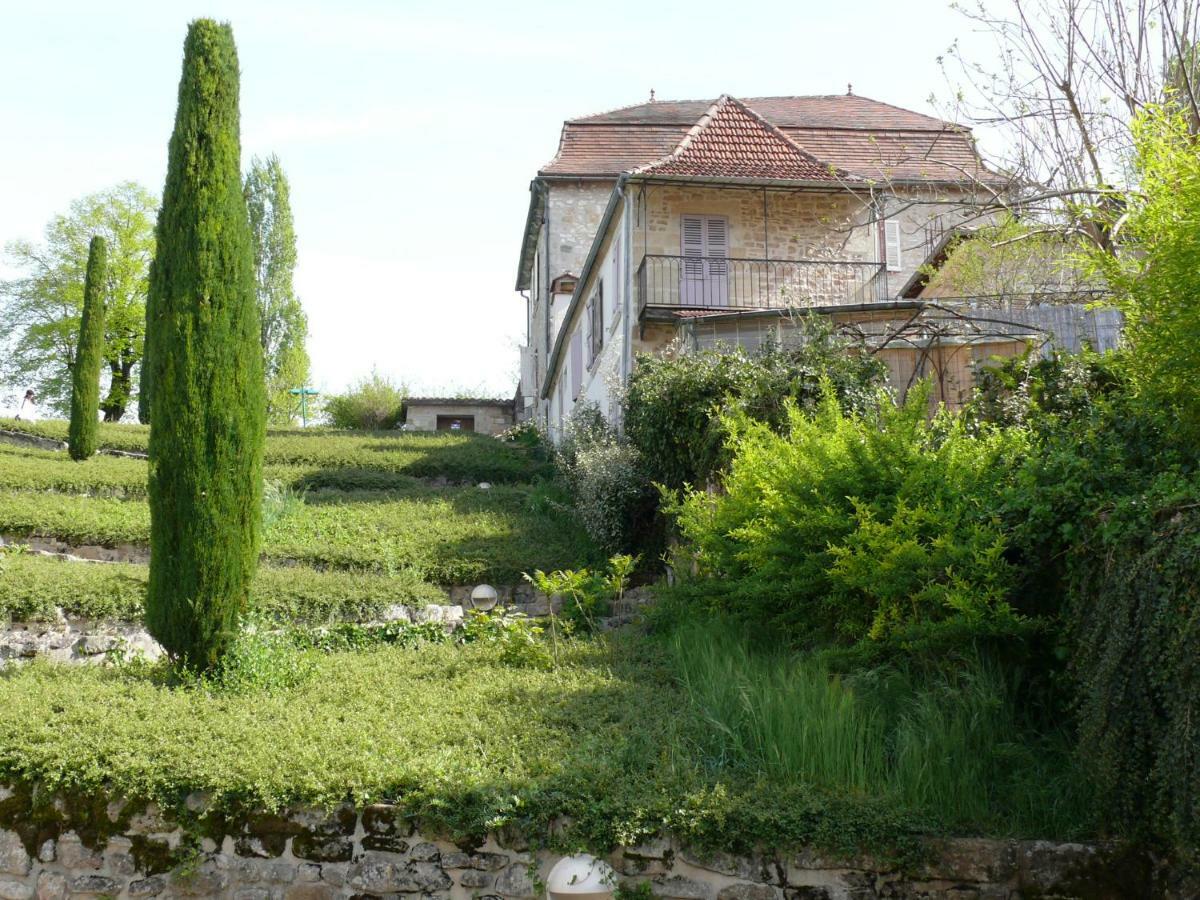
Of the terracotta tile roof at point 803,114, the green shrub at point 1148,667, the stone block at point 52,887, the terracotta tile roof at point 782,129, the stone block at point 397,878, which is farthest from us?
the terracotta tile roof at point 803,114

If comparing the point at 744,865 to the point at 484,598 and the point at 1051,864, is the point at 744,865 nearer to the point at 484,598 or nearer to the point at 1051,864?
the point at 1051,864

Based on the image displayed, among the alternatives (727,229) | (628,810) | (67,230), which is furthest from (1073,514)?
(67,230)

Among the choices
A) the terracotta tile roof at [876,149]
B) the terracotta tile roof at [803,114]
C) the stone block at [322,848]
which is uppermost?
the terracotta tile roof at [803,114]

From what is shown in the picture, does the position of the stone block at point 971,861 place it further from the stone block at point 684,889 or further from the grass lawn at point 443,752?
the stone block at point 684,889

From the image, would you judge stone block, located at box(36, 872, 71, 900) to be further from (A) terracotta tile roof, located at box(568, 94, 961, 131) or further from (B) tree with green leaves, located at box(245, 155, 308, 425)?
(B) tree with green leaves, located at box(245, 155, 308, 425)

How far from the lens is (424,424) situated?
3588 centimetres

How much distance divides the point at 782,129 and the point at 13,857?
21.9 meters

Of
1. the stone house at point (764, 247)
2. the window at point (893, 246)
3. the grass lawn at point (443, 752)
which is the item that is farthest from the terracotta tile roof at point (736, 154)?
the grass lawn at point (443, 752)

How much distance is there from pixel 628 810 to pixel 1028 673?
108 inches

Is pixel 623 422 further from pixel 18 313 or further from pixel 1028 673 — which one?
pixel 18 313

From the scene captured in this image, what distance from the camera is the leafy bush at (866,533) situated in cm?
712

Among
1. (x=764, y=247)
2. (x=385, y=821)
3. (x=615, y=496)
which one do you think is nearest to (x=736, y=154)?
(x=764, y=247)

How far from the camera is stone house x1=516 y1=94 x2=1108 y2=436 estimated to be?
13023mm

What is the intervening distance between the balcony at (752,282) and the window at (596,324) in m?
2.29
